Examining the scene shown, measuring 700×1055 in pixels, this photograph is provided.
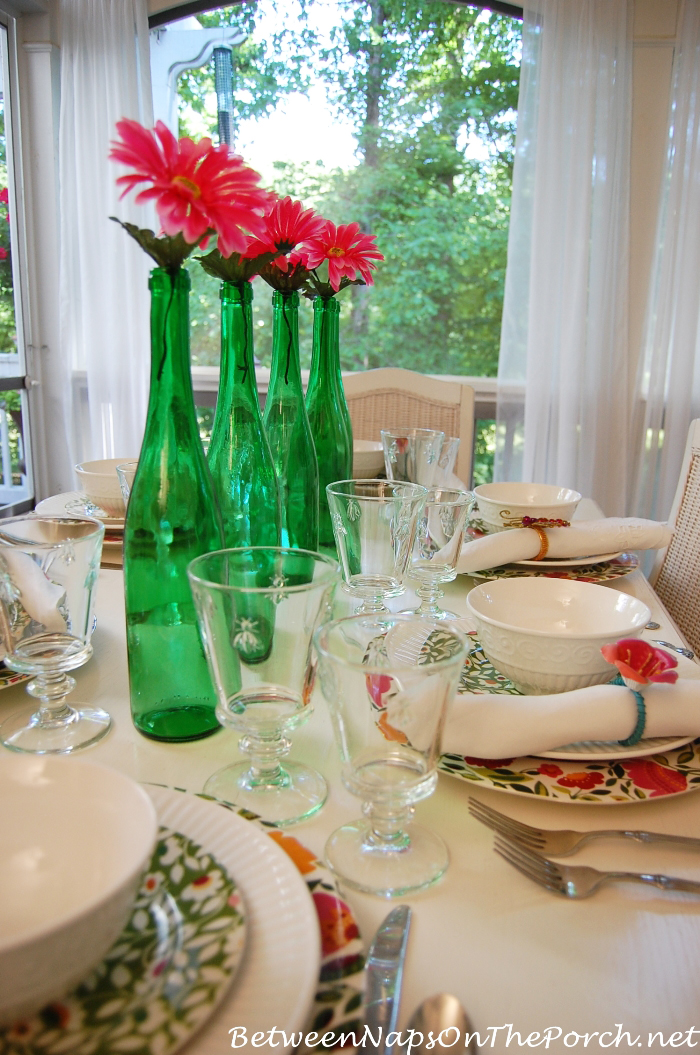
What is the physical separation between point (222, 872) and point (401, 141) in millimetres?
3605

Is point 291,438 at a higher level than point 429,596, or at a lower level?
higher

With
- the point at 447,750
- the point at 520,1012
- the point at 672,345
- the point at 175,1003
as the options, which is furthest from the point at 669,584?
the point at 672,345

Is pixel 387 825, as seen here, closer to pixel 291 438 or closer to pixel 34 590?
pixel 34 590

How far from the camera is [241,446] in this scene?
34.3 inches

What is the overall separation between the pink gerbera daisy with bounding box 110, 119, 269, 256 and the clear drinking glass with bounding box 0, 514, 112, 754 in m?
0.28

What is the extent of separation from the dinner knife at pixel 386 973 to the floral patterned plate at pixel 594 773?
15cm

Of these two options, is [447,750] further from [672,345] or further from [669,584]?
[672,345]

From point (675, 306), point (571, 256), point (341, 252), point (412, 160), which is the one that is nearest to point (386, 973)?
point (341, 252)

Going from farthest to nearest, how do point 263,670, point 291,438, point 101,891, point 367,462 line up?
1. point 367,462
2. point 291,438
3. point 263,670
4. point 101,891

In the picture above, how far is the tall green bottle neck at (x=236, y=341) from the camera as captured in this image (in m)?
0.79

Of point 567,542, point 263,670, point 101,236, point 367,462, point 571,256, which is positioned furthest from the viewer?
point 101,236

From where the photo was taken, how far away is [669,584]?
1.55 metres

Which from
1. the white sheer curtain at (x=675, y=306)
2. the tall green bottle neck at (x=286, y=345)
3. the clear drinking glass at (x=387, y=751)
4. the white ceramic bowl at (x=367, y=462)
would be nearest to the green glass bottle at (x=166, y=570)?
the clear drinking glass at (x=387, y=751)

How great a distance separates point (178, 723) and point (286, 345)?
52cm
